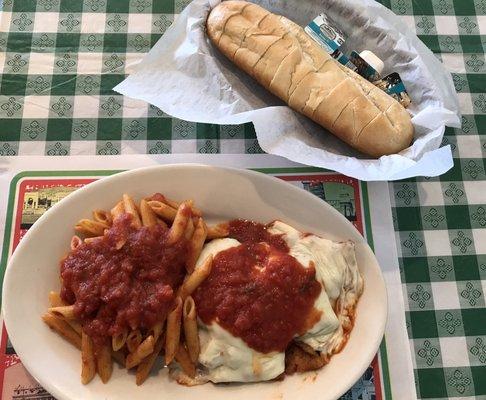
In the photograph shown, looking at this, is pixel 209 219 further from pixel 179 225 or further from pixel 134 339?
pixel 134 339

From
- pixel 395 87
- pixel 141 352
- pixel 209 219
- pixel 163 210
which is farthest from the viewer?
pixel 395 87

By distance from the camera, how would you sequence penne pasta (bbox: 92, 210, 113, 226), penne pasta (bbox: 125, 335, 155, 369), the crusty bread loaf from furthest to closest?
the crusty bread loaf → penne pasta (bbox: 92, 210, 113, 226) → penne pasta (bbox: 125, 335, 155, 369)

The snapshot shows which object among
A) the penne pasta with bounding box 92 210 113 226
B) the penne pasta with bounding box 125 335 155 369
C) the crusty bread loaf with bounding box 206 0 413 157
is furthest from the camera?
the crusty bread loaf with bounding box 206 0 413 157

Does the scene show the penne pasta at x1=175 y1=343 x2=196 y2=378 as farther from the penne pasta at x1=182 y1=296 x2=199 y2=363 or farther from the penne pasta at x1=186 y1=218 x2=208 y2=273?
the penne pasta at x1=186 y1=218 x2=208 y2=273

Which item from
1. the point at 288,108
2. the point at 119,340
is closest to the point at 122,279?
the point at 119,340

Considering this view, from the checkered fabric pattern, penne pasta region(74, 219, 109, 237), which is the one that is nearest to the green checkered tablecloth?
the checkered fabric pattern

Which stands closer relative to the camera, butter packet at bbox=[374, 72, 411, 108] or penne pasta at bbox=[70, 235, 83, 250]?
penne pasta at bbox=[70, 235, 83, 250]
